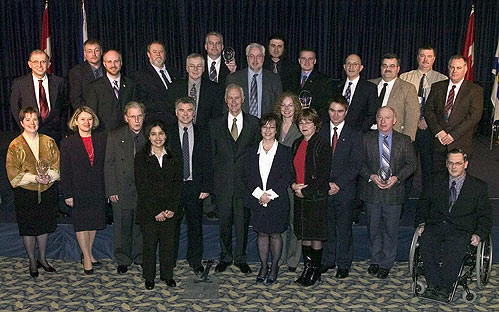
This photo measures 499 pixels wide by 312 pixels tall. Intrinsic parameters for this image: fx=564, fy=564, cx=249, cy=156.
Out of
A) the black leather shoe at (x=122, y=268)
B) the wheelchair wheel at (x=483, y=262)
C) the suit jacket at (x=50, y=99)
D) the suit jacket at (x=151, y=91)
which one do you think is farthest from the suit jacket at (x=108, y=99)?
the wheelchair wheel at (x=483, y=262)

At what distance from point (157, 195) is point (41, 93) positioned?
5.30 feet

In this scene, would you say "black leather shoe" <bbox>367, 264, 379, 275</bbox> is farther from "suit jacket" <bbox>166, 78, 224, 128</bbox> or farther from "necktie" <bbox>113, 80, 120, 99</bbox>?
"necktie" <bbox>113, 80, 120, 99</bbox>

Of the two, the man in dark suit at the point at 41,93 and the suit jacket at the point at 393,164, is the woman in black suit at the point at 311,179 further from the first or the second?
the man in dark suit at the point at 41,93

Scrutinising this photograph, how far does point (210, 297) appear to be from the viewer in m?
4.73

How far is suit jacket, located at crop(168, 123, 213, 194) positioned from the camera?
482cm

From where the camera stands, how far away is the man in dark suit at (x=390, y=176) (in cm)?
487

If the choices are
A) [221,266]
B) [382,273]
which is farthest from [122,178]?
[382,273]

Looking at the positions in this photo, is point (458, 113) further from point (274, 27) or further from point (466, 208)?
point (274, 27)

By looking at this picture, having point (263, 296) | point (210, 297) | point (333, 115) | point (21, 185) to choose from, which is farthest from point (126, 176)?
point (333, 115)

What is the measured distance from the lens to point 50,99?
5.36 metres

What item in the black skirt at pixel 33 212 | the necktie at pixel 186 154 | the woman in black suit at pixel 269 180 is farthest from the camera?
the black skirt at pixel 33 212

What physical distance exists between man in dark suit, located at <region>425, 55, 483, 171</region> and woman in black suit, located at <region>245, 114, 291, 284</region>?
61.6 inches

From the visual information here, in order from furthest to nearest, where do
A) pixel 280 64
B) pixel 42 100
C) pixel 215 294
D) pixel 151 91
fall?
pixel 280 64 → pixel 151 91 → pixel 42 100 → pixel 215 294

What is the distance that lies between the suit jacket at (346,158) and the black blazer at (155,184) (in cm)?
131
